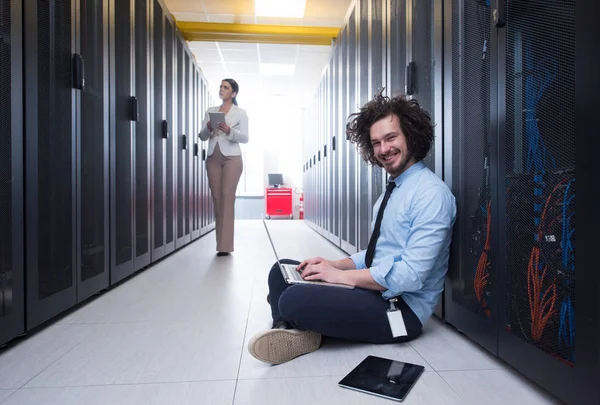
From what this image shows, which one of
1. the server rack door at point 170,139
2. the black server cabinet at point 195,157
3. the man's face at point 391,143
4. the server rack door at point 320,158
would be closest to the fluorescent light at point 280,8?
the server rack door at point 320,158

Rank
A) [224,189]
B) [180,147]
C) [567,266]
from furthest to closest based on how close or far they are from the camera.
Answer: [180,147]
[224,189]
[567,266]

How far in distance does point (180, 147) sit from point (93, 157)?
226 centimetres

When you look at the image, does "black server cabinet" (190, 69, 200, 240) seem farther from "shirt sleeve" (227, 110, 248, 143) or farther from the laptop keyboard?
the laptop keyboard

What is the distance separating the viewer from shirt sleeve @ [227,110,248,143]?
3764 millimetres

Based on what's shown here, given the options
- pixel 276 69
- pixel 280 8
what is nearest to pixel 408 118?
pixel 280 8

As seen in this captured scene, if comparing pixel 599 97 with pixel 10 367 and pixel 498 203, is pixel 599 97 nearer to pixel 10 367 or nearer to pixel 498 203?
pixel 498 203

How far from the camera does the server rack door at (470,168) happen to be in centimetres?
138

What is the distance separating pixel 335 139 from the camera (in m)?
4.60

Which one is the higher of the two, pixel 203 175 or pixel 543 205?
pixel 203 175

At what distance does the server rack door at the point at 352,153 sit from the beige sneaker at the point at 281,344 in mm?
2075

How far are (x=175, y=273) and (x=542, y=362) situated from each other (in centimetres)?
249

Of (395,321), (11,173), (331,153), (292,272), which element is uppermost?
(331,153)

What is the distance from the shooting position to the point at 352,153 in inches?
143

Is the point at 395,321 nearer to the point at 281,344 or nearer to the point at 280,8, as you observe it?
the point at 281,344
